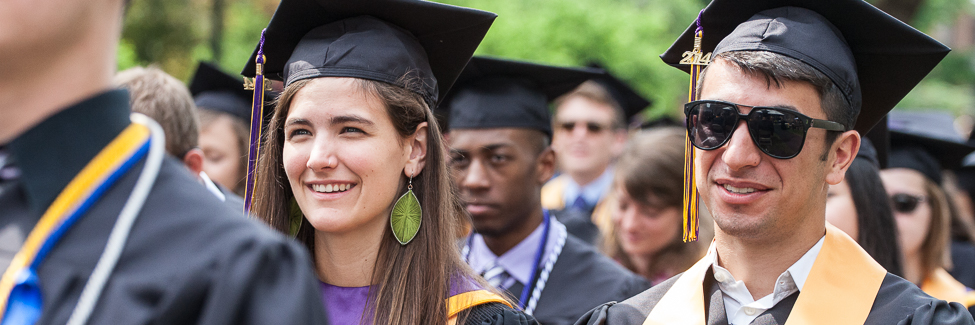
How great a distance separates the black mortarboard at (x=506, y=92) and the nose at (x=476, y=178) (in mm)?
222

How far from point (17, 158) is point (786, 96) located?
6.14 feet

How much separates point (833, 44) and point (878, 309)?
0.78m

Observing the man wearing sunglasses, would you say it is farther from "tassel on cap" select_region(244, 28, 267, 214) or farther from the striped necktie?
the striped necktie

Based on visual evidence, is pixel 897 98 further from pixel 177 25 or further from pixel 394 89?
pixel 177 25

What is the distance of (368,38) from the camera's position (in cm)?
260

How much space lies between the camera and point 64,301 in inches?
39.7

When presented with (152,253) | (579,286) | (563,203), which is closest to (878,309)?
(579,286)

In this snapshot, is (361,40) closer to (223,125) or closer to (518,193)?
(518,193)

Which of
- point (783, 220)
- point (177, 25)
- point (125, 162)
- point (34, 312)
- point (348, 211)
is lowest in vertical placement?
point (177, 25)

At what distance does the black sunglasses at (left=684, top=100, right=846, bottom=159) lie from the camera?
84.6 inches

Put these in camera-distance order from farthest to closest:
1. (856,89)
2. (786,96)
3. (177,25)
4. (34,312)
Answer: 1. (177,25)
2. (856,89)
3. (786,96)
4. (34,312)

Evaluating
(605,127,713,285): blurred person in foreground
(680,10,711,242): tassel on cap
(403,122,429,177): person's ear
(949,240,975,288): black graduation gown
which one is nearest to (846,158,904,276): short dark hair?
(680,10,711,242): tassel on cap

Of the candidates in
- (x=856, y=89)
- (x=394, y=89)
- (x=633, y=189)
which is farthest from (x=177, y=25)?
(x=856, y=89)

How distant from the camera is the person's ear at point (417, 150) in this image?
2617 mm
